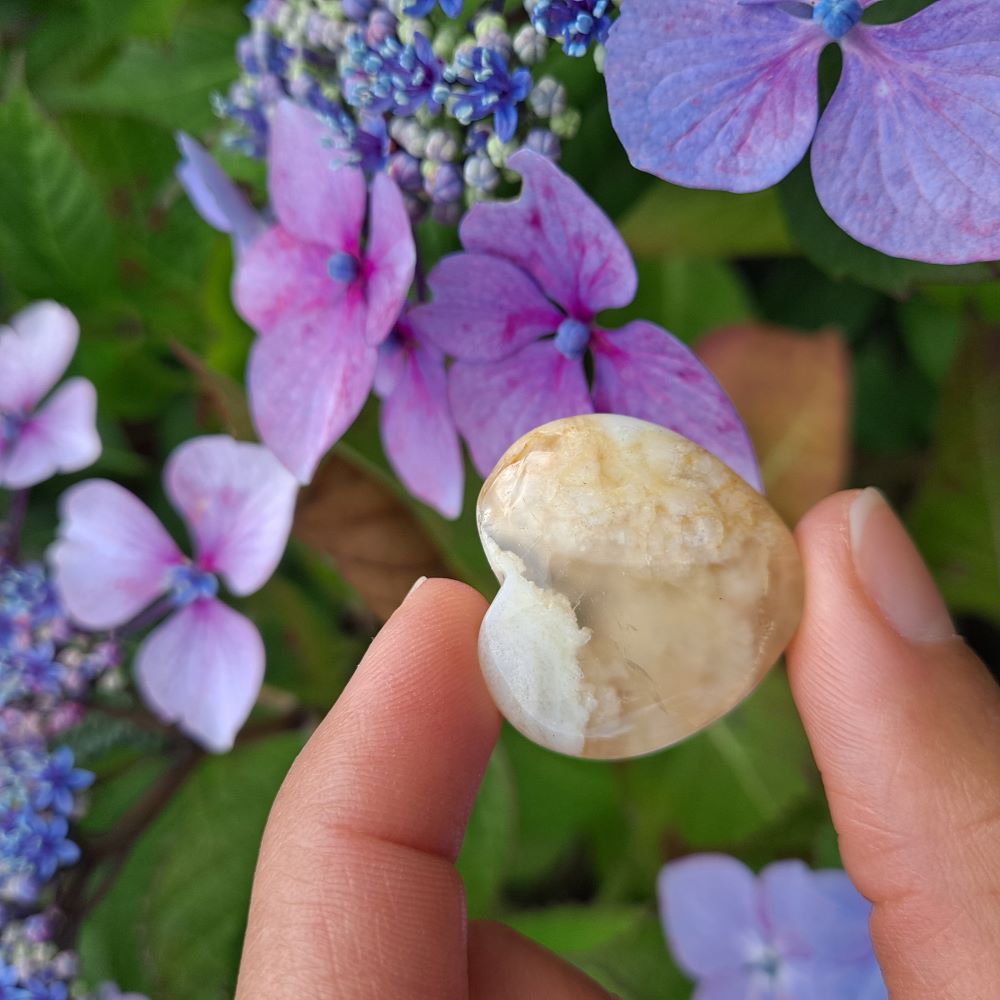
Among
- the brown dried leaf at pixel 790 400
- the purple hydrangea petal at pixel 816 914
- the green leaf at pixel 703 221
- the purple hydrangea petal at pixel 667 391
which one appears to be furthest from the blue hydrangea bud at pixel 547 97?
the purple hydrangea petal at pixel 816 914

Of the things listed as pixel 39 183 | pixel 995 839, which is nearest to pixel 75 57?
pixel 39 183

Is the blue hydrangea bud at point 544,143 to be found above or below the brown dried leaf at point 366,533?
above

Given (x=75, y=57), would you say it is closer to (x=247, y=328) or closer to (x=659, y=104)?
(x=247, y=328)

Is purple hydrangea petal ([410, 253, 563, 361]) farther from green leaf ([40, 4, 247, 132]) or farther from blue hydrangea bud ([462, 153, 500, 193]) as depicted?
green leaf ([40, 4, 247, 132])

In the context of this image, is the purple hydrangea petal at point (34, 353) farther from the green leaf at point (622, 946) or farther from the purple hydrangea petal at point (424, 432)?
the green leaf at point (622, 946)

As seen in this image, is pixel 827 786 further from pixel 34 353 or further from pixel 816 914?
pixel 34 353

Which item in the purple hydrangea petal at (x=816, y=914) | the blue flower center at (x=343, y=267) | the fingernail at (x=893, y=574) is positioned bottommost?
the purple hydrangea petal at (x=816, y=914)

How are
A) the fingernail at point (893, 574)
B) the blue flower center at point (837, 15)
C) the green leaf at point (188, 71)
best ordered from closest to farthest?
the blue flower center at point (837, 15), the fingernail at point (893, 574), the green leaf at point (188, 71)

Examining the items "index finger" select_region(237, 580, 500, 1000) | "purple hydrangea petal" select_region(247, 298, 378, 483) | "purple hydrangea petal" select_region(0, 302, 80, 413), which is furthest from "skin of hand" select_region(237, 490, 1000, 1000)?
"purple hydrangea petal" select_region(0, 302, 80, 413)
